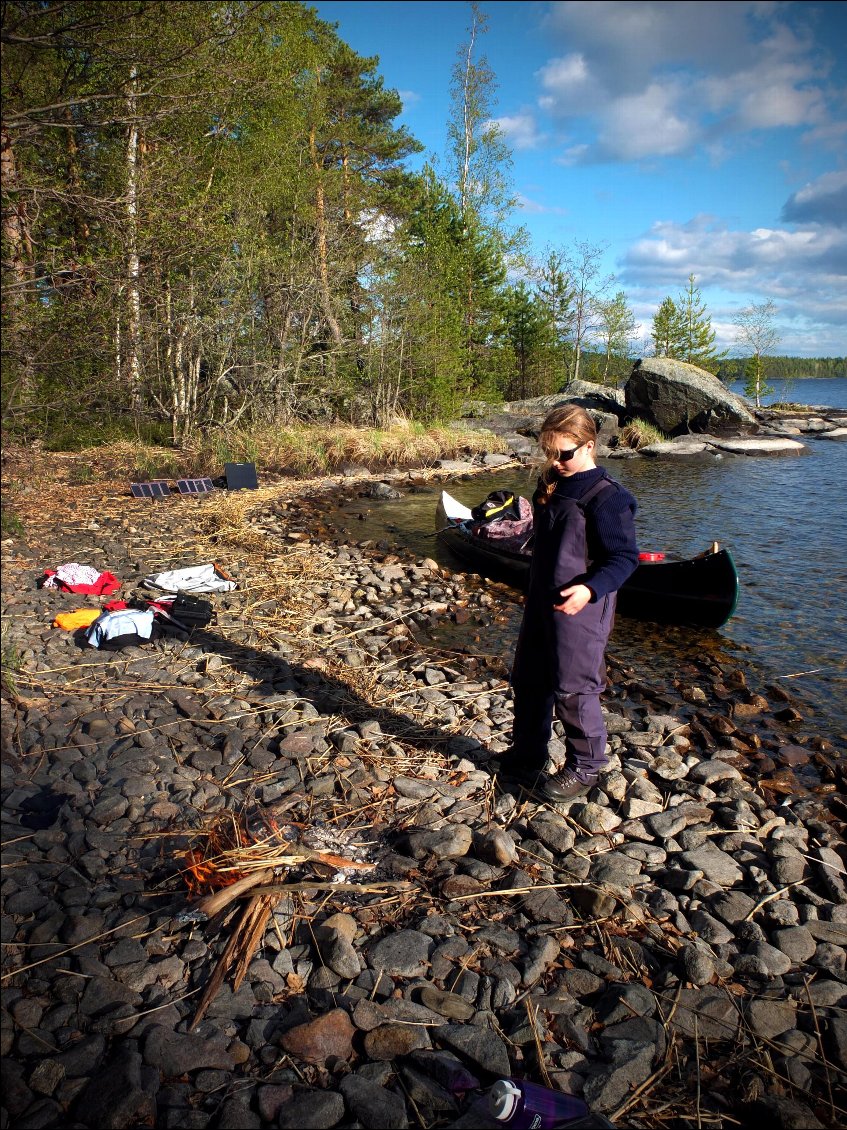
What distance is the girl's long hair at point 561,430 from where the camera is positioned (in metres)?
3.70

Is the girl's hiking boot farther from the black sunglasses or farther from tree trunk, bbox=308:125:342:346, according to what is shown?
tree trunk, bbox=308:125:342:346

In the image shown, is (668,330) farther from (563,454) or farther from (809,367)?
(809,367)

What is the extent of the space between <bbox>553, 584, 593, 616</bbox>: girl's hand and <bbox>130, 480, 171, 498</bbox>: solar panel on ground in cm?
1030

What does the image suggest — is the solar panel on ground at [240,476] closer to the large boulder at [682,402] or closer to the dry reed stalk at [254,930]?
the dry reed stalk at [254,930]

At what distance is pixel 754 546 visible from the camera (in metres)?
11.8

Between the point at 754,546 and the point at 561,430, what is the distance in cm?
937

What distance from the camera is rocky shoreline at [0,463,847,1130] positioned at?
92.3 inches

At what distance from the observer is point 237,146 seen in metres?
16.7

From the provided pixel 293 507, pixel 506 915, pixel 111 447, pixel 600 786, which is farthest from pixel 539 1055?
pixel 111 447

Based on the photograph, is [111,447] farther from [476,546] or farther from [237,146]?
[476,546]

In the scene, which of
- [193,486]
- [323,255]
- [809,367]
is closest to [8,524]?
[193,486]

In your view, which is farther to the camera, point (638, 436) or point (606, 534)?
point (638, 436)

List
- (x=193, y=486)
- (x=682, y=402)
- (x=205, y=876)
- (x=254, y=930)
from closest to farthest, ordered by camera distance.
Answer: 1. (x=254, y=930)
2. (x=205, y=876)
3. (x=193, y=486)
4. (x=682, y=402)

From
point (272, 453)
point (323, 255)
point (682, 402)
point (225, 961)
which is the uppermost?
point (323, 255)
